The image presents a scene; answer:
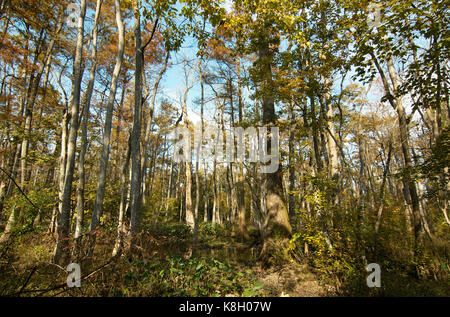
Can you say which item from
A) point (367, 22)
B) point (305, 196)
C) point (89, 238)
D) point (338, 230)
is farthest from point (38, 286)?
point (367, 22)

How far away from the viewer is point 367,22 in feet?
13.1

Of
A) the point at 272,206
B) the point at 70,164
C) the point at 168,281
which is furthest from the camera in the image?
the point at 272,206

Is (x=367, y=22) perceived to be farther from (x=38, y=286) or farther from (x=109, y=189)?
(x=109, y=189)

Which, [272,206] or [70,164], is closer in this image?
[70,164]

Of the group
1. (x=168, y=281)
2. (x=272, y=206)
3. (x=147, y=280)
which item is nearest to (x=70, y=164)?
(x=147, y=280)

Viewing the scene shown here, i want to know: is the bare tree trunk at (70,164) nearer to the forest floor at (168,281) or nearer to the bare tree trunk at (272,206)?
the forest floor at (168,281)

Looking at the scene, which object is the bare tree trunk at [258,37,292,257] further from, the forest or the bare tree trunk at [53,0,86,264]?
the bare tree trunk at [53,0,86,264]

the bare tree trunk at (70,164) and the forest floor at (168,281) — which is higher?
the bare tree trunk at (70,164)

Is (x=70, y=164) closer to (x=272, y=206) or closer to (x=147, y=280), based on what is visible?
(x=147, y=280)

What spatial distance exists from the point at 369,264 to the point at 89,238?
513 centimetres

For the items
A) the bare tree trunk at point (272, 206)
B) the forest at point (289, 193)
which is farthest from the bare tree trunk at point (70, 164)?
the bare tree trunk at point (272, 206)

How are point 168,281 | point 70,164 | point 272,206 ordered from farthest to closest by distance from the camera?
point 272,206 < point 70,164 < point 168,281
